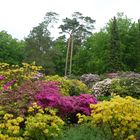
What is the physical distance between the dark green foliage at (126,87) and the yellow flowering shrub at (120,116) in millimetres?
8485

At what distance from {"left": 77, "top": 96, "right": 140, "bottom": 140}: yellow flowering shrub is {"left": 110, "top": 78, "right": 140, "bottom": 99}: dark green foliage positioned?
27.8 ft

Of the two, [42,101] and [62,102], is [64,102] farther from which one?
[42,101]

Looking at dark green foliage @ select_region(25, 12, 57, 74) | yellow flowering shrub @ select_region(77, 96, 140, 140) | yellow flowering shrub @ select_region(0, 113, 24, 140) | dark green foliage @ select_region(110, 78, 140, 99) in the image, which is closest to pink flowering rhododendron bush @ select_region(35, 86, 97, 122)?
yellow flowering shrub @ select_region(77, 96, 140, 140)

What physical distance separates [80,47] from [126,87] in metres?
40.7

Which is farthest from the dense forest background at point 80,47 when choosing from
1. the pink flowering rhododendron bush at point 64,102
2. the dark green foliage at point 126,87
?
the pink flowering rhododendron bush at point 64,102

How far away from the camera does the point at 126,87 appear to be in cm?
1809

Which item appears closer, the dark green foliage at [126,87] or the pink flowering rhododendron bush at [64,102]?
the pink flowering rhododendron bush at [64,102]

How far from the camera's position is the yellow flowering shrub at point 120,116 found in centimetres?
881

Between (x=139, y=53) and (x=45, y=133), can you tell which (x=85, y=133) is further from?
(x=139, y=53)

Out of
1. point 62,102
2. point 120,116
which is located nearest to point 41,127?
point 120,116

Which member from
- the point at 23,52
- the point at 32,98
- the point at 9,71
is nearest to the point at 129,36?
the point at 23,52

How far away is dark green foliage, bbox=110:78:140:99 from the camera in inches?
699

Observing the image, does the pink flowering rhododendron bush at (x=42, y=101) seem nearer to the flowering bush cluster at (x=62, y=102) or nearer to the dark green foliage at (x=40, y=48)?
the flowering bush cluster at (x=62, y=102)

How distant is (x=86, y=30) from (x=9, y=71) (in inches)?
1870
